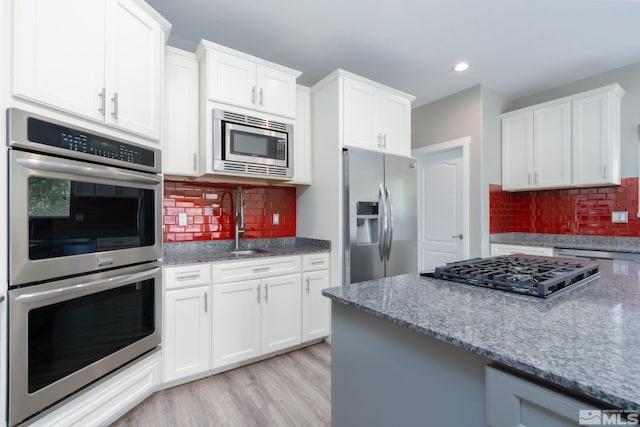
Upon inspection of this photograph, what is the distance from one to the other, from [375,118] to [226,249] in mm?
1897

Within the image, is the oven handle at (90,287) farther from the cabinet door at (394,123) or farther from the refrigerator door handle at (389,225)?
the cabinet door at (394,123)

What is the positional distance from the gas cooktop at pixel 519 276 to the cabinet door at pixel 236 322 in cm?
148

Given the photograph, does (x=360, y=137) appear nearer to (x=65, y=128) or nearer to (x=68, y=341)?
(x=65, y=128)

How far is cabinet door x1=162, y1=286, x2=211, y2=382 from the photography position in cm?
208

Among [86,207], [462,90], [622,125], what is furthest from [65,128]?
[622,125]

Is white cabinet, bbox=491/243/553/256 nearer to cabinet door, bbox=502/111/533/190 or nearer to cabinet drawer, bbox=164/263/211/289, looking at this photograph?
cabinet door, bbox=502/111/533/190

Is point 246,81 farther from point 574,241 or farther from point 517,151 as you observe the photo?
point 574,241

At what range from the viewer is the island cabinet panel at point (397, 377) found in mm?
815

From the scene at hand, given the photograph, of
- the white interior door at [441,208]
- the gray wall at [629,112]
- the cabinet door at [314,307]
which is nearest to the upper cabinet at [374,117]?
the white interior door at [441,208]

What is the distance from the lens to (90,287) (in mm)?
1559

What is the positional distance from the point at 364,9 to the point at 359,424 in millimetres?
2576

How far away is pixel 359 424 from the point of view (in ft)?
→ 3.65

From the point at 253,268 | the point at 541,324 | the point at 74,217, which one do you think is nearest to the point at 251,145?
the point at 253,268

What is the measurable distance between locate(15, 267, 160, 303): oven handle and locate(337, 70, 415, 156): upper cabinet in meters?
1.90
